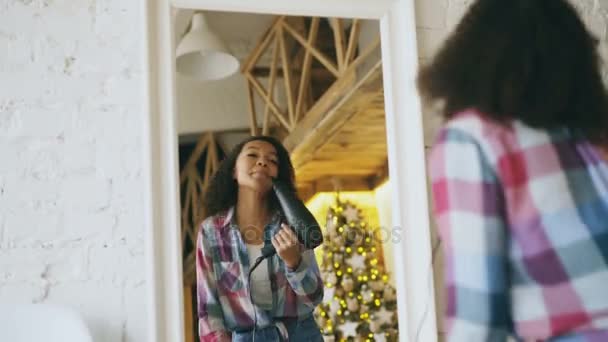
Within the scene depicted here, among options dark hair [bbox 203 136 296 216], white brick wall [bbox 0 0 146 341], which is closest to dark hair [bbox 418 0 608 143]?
dark hair [bbox 203 136 296 216]

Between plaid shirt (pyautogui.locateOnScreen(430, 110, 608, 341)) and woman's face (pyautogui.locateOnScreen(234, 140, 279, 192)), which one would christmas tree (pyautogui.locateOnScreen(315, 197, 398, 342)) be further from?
plaid shirt (pyautogui.locateOnScreen(430, 110, 608, 341))

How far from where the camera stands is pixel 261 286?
1.36 m

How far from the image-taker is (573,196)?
866mm

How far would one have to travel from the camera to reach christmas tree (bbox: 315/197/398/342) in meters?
1.41

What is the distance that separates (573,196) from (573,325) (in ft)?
0.49

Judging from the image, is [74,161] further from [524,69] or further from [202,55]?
[524,69]

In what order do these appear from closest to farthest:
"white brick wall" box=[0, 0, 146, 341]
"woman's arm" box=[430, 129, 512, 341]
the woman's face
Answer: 1. "woman's arm" box=[430, 129, 512, 341]
2. "white brick wall" box=[0, 0, 146, 341]
3. the woman's face

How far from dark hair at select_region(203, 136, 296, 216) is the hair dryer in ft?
0.04

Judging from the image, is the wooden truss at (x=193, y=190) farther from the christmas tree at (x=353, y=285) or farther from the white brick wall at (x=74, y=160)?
the christmas tree at (x=353, y=285)

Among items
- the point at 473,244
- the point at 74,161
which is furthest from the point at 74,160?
the point at 473,244

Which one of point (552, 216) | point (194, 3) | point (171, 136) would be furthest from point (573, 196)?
point (194, 3)

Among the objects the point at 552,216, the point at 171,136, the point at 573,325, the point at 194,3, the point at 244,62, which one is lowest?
the point at 573,325

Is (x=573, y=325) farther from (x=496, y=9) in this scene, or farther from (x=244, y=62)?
(x=244, y=62)

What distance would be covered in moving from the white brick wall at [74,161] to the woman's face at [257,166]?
0.19 m
